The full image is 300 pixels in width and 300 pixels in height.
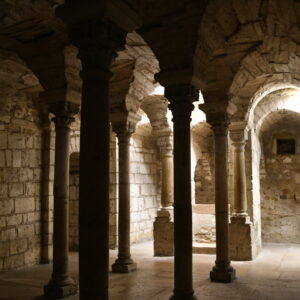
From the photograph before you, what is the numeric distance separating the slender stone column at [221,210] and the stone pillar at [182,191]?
1765 mm

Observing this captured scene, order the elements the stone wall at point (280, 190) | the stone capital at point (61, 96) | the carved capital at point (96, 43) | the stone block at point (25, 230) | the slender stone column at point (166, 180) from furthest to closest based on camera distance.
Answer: the stone wall at point (280, 190)
the slender stone column at point (166, 180)
the stone block at point (25, 230)
the stone capital at point (61, 96)
the carved capital at point (96, 43)

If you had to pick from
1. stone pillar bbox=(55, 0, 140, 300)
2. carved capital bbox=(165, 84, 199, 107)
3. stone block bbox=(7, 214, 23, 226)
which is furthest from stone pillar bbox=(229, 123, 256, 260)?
stone pillar bbox=(55, 0, 140, 300)

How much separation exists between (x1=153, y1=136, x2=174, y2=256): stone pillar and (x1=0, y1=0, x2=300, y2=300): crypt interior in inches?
1.3

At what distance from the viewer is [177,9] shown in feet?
14.4

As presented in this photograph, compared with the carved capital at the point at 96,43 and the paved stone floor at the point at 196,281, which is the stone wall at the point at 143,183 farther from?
the carved capital at the point at 96,43

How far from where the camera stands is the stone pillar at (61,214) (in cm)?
540

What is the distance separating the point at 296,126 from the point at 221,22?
7888 mm

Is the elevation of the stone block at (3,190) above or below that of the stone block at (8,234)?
above

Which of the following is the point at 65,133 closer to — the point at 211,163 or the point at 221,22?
the point at 221,22

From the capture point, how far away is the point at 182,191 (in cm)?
465

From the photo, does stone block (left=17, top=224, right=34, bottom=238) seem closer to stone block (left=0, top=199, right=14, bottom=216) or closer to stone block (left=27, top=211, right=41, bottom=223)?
stone block (left=27, top=211, right=41, bottom=223)

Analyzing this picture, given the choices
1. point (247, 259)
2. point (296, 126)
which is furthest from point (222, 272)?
point (296, 126)

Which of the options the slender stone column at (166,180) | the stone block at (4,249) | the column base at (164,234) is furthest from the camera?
the slender stone column at (166,180)

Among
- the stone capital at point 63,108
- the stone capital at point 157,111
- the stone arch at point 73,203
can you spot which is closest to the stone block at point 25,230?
the stone arch at point 73,203
